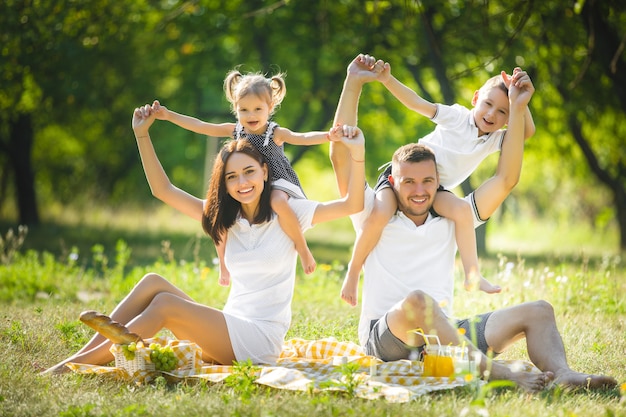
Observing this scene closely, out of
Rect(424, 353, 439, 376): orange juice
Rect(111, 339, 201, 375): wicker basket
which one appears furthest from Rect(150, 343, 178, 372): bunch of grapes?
Rect(424, 353, 439, 376): orange juice

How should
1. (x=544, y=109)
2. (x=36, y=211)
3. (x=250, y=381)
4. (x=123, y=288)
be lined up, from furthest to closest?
(x=36, y=211), (x=544, y=109), (x=123, y=288), (x=250, y=381)

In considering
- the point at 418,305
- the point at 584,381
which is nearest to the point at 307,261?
the point at 418,305

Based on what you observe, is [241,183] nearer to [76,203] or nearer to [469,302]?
[469,302]

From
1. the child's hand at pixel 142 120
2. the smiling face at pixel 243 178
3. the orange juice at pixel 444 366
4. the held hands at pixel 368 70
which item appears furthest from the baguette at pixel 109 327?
the held hands at pixel 368 70

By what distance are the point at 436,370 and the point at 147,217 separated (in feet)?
41.6

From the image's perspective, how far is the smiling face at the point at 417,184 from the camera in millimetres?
4391

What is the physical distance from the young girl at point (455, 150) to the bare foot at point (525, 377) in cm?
57

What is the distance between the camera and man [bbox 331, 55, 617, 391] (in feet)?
13.0

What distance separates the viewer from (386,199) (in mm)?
4484

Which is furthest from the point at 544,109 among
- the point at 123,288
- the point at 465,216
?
the point at 465,216

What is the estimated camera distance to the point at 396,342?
420cm

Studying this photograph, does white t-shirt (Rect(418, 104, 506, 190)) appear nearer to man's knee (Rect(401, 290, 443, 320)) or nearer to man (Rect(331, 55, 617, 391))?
man (Rect(331, 55, 617, 391))

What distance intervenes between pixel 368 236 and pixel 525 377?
3.71 ft

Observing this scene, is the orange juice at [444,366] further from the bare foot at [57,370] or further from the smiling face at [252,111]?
the smiling face at [252,111]
